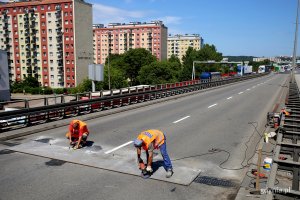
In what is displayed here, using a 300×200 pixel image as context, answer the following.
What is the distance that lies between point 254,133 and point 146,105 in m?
11.0

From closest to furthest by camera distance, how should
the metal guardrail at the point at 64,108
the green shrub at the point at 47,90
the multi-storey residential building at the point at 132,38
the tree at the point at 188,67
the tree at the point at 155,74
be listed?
the metal guardrail at the point at 64,108 → the green shrub at the point at 47,90 → the tree at the point at 155,74 → the tree at the point at 188,67 → the multi-storey residential building at the point at 132,38

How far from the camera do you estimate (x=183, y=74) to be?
107 metres

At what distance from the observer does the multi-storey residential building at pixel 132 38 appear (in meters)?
137

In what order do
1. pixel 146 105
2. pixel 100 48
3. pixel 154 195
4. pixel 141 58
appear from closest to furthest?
1. pixel 154 195
2. pixel 146 105
3. pixel 141 58
4. pixel 100 48

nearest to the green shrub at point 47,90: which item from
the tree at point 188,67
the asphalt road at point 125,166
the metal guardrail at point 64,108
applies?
the tree at point 188,67

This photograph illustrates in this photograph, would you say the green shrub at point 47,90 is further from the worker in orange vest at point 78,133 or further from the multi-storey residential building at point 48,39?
the worker in orange vest at point 78,133

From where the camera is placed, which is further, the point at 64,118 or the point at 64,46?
the point at 64,46

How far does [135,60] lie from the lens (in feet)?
335

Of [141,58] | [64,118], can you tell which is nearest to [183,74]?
[141,58]

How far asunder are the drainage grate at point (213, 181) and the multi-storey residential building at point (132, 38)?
129 m

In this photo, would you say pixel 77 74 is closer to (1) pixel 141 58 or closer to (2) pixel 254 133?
(1) pixel 141 58

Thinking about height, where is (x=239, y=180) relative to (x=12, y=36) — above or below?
below

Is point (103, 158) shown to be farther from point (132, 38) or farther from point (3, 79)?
point (132, 38)

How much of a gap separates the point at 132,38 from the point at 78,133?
445ft
